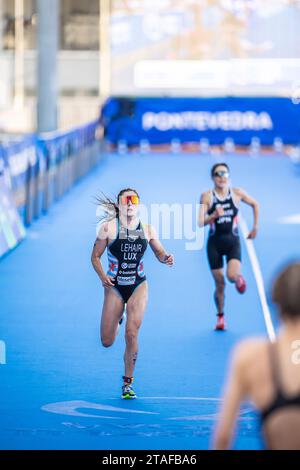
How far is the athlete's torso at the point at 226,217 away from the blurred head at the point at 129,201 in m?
3.54

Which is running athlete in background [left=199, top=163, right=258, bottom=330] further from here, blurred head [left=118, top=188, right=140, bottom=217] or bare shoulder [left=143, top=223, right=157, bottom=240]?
blurred head [left=118, top=188, right=140, bottom=217]

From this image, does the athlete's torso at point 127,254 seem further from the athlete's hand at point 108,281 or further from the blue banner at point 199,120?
the blue banner at point 199,120

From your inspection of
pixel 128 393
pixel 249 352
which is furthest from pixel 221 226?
pixel 249 352

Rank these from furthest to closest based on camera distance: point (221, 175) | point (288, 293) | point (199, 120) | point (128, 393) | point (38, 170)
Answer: point (199, 120) < point (38, 170) < point (221, 175) < point (128, 393) < point (288, 293)

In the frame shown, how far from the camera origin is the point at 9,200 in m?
20.8

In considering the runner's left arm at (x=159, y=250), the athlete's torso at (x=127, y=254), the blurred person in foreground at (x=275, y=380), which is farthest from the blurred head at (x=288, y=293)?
the athlete's torso at (x=127, y=254)

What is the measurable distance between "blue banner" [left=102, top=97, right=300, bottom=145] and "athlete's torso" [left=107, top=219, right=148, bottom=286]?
34.6 metres

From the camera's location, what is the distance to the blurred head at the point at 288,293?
482cm

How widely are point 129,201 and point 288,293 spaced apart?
5.47 meters

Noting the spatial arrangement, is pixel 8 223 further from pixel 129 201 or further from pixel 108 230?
pixel 129 201

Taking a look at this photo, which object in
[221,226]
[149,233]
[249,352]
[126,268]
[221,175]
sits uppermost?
[221,175]

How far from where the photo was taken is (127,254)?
1045 cm

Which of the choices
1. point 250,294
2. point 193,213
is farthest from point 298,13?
point 250,294
